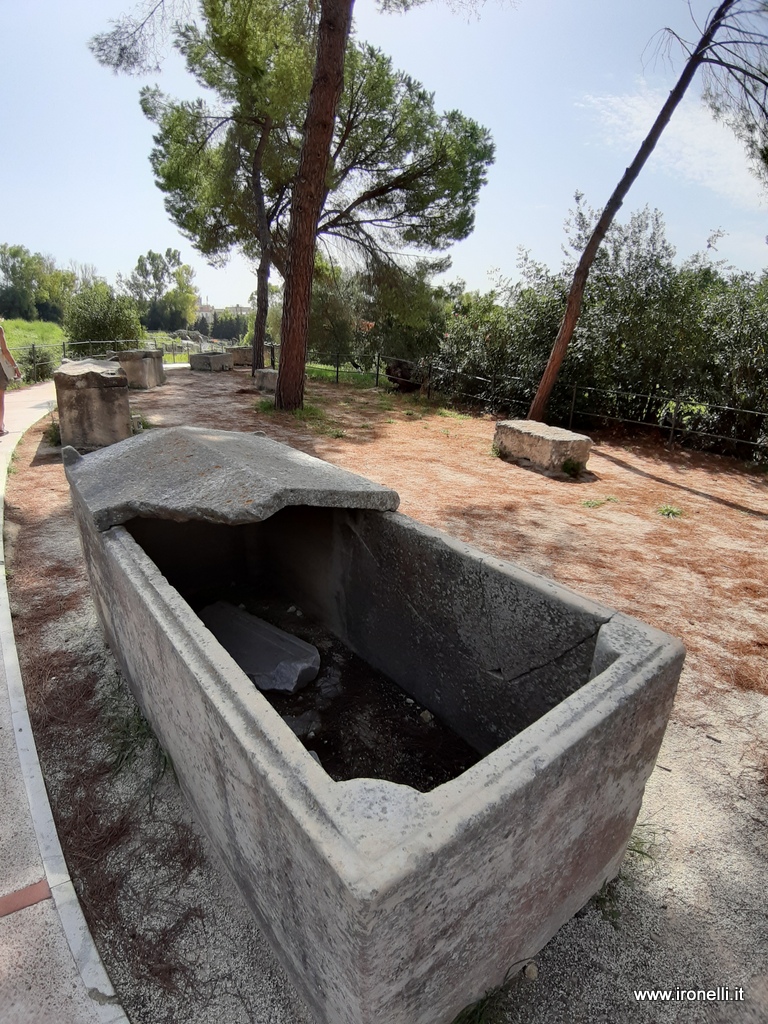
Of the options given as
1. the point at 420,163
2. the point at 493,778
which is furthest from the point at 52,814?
the point at 420,163

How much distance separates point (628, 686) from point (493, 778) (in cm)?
50

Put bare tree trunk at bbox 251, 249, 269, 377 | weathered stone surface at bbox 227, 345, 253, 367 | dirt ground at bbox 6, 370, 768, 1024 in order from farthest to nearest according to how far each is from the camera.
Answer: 1. weathered stone surface at bbox 227, 345, 253, 367
2. bare tree trunk at bbox 251, 249, 269, 377
3. dirt ground at bbox 6, 370, 768, 1024

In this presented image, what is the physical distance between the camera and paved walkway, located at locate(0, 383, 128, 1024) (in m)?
1.40

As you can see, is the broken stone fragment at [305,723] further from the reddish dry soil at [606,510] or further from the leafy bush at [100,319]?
the leafy bush at [100,319]

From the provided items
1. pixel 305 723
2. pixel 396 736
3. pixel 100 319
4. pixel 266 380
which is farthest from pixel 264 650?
pixel 100 319

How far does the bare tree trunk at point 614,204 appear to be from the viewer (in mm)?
6859

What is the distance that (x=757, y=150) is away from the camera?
22.0 feet

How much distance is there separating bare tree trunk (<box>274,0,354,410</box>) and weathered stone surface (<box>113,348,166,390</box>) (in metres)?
4.00

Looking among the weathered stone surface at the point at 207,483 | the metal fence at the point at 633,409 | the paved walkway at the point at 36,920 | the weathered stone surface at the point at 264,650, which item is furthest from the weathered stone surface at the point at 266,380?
the paved walkway at the point at 36,920

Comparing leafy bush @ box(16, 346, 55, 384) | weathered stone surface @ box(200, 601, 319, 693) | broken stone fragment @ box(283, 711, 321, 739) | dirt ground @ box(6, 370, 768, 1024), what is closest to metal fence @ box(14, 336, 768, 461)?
leafy bush @ box(16, 346, 55, 384)

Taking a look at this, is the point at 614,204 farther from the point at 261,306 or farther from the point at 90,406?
the point at 261,306

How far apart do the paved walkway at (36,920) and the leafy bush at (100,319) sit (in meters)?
14.3

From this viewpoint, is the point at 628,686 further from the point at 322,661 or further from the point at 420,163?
the point at 420,163

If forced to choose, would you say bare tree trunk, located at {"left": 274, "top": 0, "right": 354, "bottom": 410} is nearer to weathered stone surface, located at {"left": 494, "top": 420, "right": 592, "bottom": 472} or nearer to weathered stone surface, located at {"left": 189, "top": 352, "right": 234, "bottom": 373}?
weathered stone surface, located at {"left": 494, "top": 420, "right": 592, "bottom": 472}
